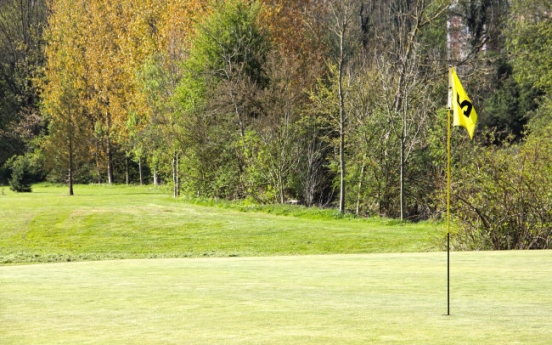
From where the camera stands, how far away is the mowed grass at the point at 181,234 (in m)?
26.7

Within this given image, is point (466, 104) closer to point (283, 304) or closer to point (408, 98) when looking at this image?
point (283, 304)

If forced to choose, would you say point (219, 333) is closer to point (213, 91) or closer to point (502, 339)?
point (502, 339)

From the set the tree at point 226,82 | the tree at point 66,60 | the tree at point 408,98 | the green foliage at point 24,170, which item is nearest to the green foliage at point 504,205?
the tree at point 408,98

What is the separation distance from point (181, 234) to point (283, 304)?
20275mm

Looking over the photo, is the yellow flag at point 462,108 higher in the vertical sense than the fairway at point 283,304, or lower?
higher

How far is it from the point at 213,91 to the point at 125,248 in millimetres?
15902

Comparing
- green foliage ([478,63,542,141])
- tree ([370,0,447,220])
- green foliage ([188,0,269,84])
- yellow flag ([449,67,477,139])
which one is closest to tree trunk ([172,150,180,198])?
green foliage ([188,0,269,84])

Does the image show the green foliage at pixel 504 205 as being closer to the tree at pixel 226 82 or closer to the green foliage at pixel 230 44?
the tree at pixel 226 82

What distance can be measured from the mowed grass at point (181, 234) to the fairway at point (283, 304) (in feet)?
29.5

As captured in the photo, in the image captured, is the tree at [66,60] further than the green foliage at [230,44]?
Yes

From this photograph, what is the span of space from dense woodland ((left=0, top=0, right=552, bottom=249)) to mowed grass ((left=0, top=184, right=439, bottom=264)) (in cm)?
230

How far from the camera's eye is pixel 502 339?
846 cm

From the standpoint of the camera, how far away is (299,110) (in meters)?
40.5

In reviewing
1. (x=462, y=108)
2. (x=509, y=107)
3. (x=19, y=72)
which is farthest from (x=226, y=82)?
(x=19, y=72)
